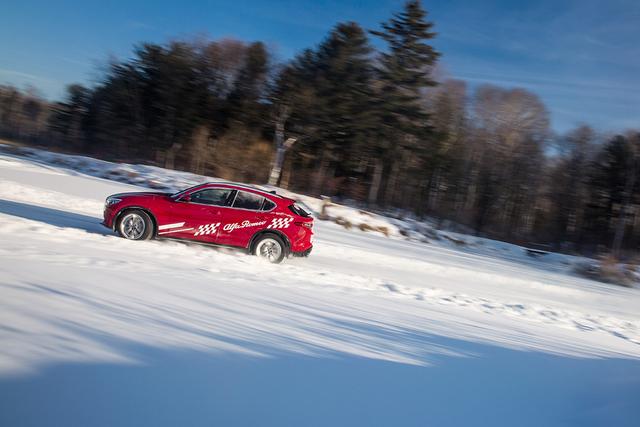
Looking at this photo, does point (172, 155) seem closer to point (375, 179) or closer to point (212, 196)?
point (375, 179)

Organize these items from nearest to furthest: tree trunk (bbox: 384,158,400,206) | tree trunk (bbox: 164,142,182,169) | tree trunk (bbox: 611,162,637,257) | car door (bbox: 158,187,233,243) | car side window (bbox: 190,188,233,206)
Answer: car door (bbox: 158,187,233,243) → car side window (bbox: 190,188,233,206) → tree trunk (bbox: 164,142,182,169) → tree trunk (bbox: 611,162,637,257) → tree trunk (bbox: 384,158,400,206)

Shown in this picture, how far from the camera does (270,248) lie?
9656mm

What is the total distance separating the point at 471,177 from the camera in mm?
41844

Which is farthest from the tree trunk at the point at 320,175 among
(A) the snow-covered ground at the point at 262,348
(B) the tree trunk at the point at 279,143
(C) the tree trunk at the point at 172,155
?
(A) the snow-covered ground at the point at 262,348

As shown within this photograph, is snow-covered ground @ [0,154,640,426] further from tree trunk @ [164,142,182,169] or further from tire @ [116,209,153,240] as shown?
tree trunk @ [164,142,182,169]

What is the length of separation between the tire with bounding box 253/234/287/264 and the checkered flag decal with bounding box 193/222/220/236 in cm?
97

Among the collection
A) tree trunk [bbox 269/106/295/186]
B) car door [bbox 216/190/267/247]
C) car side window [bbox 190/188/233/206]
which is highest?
tree trunk [bbox 269/106/295/186]

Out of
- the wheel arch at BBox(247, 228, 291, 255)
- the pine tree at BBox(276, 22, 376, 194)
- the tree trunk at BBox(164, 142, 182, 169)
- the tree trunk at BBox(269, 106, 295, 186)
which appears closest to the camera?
the wheel arch at BBox(247, 228, 291, 255)

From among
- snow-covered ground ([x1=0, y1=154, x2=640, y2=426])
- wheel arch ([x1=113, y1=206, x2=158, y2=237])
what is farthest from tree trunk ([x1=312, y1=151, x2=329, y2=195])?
snow-covered ground ([x1=0, y1=154, x2=640, y2=426])

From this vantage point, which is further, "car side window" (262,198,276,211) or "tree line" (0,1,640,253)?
"tree line" (0,1,640,253)

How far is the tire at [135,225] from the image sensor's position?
9078 mm

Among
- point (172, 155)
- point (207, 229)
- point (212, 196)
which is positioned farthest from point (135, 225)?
point (172, 155)

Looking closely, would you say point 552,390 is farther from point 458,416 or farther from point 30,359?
point 30,359

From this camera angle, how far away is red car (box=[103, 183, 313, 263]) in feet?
29.9
